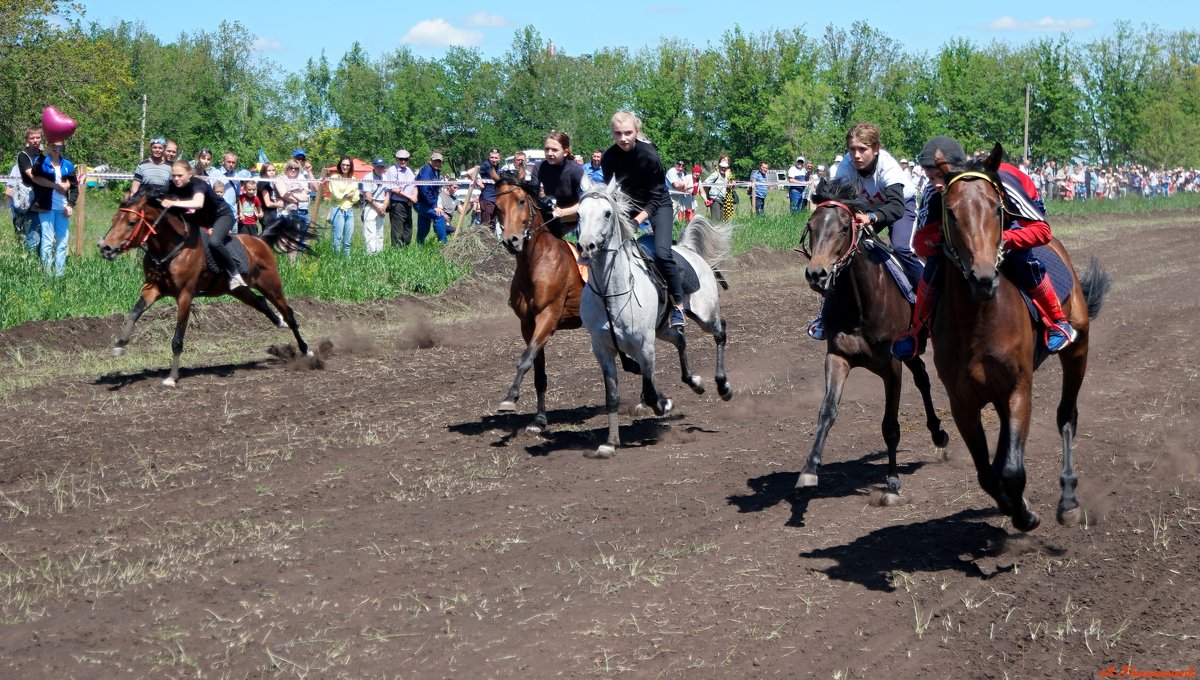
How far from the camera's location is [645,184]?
32.5 ft

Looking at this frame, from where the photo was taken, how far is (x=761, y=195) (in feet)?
104

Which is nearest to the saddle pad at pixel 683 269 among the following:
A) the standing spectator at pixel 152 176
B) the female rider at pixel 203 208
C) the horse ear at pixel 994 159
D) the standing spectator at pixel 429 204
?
A: the horse ear at pixel 994 159

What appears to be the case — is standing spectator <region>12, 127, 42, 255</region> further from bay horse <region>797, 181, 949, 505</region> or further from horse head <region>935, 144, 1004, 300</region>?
horse head <region>935, 144, 1004, 300</region>

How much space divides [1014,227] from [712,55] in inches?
1821

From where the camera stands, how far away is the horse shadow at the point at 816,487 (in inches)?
309

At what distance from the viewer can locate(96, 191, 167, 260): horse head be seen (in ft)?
40.2

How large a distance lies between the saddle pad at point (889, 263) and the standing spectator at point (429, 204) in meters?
14.5

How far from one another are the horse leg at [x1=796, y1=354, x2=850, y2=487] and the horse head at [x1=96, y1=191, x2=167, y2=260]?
7925 mm

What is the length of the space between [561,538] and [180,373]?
751 centimetres

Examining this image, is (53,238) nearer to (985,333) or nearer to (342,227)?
(342,227)

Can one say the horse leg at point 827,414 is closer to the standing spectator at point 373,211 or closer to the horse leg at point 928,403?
the horse leg at point 928,403

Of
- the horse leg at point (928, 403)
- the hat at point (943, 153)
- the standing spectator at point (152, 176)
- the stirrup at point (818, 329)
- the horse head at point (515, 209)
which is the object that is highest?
the hat at point (943, 153)

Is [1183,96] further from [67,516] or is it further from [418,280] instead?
[67,516]

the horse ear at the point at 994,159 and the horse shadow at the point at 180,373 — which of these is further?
the horse shadow at the point at 180,373
